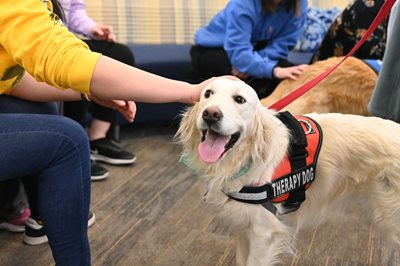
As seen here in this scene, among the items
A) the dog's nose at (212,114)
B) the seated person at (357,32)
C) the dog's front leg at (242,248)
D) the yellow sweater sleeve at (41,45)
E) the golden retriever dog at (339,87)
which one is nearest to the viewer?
the yellow sweater sleeve at (41,45)

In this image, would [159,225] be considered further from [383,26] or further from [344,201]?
[383,26]

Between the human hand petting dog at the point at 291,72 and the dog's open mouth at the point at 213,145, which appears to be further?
the human hand petting dog at the point at 291,72

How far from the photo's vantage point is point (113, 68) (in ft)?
A: 3.23

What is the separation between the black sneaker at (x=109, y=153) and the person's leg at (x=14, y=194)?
1.95 ft

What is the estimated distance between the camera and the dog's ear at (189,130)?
3.96ft

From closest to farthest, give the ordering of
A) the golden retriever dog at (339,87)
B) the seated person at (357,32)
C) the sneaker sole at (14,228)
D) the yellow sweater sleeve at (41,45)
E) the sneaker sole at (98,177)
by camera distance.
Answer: the yellow sweater sleeve at (41,45) < the sneaker sole at (14,228) < the golden retriever dog at (339,87) < the sneaker sole at (98,177) < the seated person at (357,32)

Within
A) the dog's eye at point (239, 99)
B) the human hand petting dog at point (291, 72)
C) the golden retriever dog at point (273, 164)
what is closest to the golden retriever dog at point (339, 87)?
the human hand petting dog at point (291, 72)

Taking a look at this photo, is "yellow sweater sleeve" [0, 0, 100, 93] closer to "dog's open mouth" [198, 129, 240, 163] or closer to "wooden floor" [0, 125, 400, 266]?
"dog's open mouth" [198, 129, 240, 163]

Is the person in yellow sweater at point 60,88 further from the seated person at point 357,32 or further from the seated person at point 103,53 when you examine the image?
the seated person at point 357,32

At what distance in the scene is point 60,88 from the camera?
104 cm

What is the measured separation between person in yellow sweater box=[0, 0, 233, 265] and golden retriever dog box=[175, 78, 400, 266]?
5.5 inches

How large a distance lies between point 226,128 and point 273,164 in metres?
0.24

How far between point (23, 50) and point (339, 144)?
92cm

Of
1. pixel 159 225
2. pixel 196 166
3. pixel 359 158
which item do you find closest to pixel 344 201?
pixel 359 158
